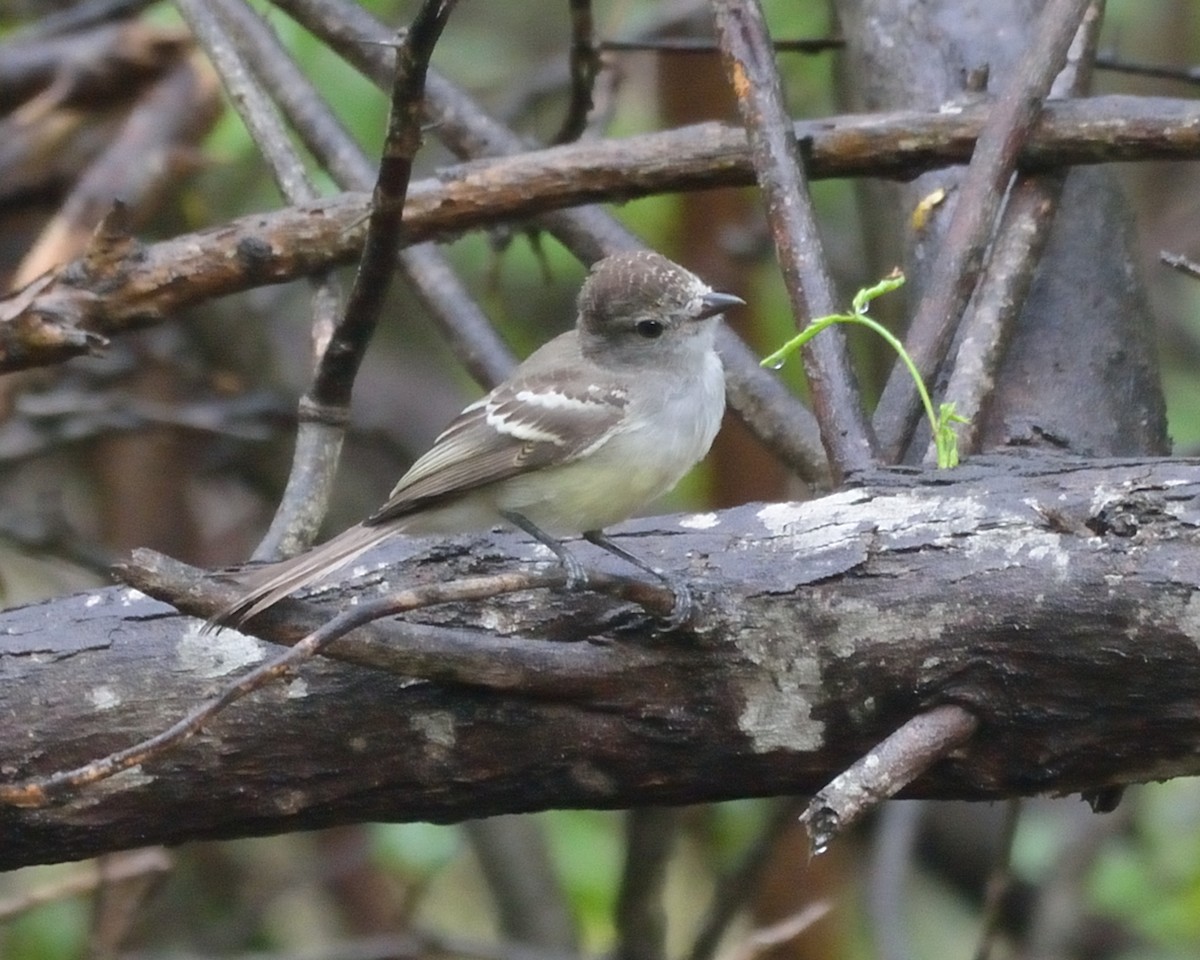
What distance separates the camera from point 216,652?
302 cm

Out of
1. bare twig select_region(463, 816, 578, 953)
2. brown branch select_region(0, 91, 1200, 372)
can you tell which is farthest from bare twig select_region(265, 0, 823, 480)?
bare twig select_region(463, 816, 578, 953)

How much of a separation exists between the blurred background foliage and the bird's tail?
224 cm

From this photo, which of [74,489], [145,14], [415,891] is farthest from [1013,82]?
[74,489]

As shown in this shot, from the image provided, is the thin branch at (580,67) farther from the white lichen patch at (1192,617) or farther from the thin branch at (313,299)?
the white lichen patch at (1192,617)

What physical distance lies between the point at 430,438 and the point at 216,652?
380 cm

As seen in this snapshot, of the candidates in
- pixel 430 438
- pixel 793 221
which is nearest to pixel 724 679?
pixel 793 221

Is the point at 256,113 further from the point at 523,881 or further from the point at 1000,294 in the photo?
the point at 523,881

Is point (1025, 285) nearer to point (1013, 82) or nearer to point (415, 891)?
point (1013, 82)

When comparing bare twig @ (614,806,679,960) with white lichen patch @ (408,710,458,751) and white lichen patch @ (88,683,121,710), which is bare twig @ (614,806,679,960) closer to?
white lichen patch @ (408,710,458,751)

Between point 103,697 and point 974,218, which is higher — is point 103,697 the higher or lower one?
the lower one

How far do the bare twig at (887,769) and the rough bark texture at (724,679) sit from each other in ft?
0.23

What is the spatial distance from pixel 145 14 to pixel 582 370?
3.51 m

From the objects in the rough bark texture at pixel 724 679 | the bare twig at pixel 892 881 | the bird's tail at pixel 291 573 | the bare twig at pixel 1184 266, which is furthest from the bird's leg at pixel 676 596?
the bare twig at pixel 892 881

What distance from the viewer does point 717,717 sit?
2.83 metres
